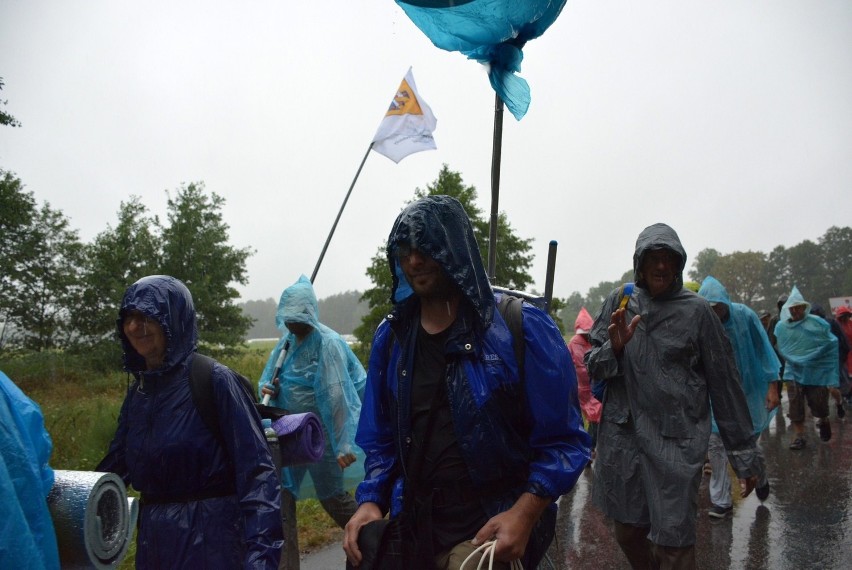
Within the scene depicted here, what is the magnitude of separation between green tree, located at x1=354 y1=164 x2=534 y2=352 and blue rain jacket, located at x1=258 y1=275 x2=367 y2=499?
12.8 metres

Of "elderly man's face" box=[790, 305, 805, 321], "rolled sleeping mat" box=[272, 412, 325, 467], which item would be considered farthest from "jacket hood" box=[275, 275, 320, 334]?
"elderly man's face" box=[790, 305, 805, 321]

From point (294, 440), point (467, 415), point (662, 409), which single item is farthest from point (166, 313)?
point (662, 409)

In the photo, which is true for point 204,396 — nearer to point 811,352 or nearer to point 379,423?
point 379,423

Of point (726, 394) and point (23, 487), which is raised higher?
point (726, 394)

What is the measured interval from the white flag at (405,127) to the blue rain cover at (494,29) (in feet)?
15.3

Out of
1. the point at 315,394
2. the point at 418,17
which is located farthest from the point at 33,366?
the point at 418,17

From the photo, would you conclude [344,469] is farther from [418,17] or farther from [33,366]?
[33,366]

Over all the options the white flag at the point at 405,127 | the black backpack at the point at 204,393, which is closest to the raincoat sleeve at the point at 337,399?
the black backpack at the point at 204,393

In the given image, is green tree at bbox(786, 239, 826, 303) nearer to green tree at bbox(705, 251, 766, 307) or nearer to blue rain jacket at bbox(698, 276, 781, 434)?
green tree at bbox(705, 251, 766, 307)

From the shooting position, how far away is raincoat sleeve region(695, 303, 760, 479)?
3.27m

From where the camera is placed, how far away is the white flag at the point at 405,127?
7.07m

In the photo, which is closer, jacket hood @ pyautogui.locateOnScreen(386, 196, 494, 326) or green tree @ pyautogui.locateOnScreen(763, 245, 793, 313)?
jacket hood @ pyautogui.locateOnScreen(386, 196, 494, 326)

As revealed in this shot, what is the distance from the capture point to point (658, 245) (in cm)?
344

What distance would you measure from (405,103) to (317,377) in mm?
4087
